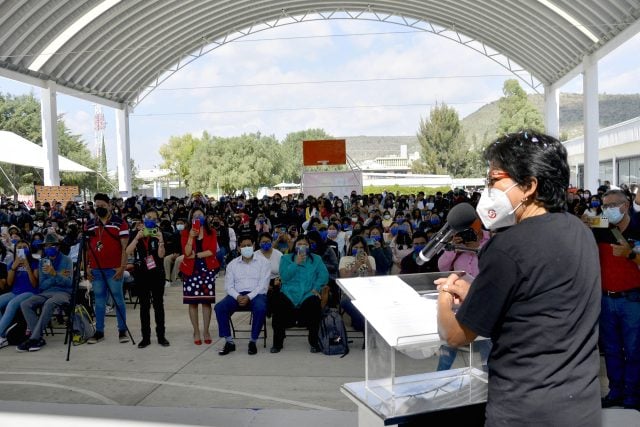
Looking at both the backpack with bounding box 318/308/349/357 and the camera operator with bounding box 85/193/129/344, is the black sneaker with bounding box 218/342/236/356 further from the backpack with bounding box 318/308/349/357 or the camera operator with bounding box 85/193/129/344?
the camera operator with bounding box 85/193/129/344

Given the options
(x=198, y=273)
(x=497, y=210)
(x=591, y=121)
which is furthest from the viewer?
(x=591, y=121)

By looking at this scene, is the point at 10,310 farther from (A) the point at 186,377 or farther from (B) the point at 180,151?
(B) the point at 180,151

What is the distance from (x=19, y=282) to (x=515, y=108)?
6335cm

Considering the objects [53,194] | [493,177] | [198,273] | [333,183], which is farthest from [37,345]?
[333,183]

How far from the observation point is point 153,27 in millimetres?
24688

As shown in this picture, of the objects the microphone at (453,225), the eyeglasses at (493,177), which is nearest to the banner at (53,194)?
the microphone at (453,225)

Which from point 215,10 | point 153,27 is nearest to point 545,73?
point 215,10

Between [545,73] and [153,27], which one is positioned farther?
[545,73]

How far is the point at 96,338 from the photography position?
24.4 feet

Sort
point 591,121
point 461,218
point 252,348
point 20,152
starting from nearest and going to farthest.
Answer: point 461,218, point 252,348, point 591,121, point 20,152

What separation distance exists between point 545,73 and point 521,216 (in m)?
28.6

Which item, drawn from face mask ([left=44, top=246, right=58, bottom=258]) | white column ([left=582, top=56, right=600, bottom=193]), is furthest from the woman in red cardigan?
white column ([left=582, top=56, right=600, bottom=193])

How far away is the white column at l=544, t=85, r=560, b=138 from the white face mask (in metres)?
27.9

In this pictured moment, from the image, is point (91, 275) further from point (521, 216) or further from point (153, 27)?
point (153, 27)
